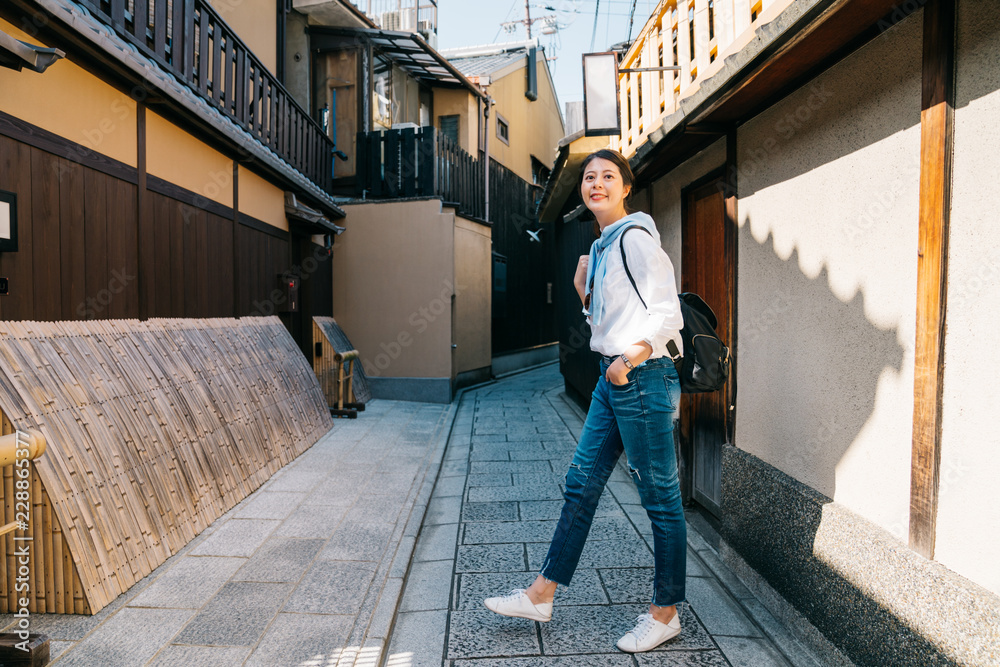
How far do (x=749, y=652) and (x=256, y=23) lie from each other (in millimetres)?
9981

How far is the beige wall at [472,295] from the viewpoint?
36.8 feet

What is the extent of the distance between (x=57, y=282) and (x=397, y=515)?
9.39ft

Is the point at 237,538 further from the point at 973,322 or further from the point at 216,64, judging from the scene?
the point at 216,64

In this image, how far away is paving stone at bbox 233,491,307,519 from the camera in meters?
4.57

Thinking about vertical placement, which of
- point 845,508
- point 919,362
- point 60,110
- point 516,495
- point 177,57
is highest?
point 177,57

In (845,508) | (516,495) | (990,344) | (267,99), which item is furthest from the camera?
(267,99)

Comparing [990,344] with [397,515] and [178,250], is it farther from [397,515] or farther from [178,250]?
[178,250]

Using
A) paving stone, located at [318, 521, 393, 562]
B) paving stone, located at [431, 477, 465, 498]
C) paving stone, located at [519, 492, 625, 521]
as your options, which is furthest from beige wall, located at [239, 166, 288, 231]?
paving stone, located at [519, 492, 625, 521]

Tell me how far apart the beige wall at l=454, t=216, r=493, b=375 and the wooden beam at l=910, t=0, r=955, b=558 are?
30.2 feet

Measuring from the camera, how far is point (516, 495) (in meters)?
5.14

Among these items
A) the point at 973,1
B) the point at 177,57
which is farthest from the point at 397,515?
the point at 177,57

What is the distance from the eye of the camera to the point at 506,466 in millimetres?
6145

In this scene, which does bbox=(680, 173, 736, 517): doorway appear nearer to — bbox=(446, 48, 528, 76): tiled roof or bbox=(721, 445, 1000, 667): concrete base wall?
bbox=(721, 445, 1000, 667): concrete base wall

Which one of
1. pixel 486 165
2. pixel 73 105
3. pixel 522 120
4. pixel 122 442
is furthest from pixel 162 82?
pixel 522 120
